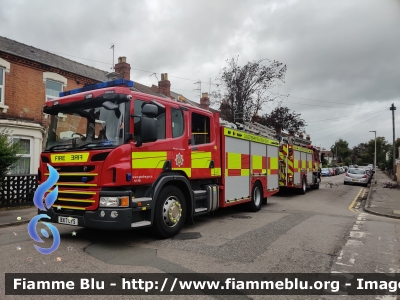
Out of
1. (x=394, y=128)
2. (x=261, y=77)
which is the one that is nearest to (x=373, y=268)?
(x=261, y=77)

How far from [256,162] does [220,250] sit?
492 cm

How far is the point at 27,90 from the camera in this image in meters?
12.9

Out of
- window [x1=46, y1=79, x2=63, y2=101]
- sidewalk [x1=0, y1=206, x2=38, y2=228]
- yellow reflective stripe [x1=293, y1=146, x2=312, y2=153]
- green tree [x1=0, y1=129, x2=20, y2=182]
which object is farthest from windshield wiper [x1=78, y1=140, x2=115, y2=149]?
yellow reflective stripe [x1=293, y1=146, x2=312, y2=153]

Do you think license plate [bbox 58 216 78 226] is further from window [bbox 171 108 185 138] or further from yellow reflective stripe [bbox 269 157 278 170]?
yellow reflective stripe [bbox 269 157 278 170]

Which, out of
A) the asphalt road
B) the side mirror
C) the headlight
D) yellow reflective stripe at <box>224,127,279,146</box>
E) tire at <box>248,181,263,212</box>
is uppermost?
yellow reflective stripe at <box>224,127,279,146</box>

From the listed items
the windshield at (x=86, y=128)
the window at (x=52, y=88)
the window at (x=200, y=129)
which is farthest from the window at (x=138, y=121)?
the window at (x=52, y=88)

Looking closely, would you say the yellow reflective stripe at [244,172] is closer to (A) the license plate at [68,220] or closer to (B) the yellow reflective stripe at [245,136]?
(B) the yellow reflective stripe at [245,136]

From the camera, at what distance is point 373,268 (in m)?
4.64

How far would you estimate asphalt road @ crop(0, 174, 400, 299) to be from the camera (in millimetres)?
4445

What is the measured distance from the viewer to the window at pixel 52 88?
13.8 metres

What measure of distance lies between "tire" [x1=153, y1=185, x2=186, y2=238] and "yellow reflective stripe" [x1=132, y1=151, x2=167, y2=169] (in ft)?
1.74

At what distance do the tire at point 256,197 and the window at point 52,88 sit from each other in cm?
997

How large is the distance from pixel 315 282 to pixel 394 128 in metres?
34.0

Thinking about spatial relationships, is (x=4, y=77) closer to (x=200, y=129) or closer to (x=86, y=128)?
(x=86, y=128)
